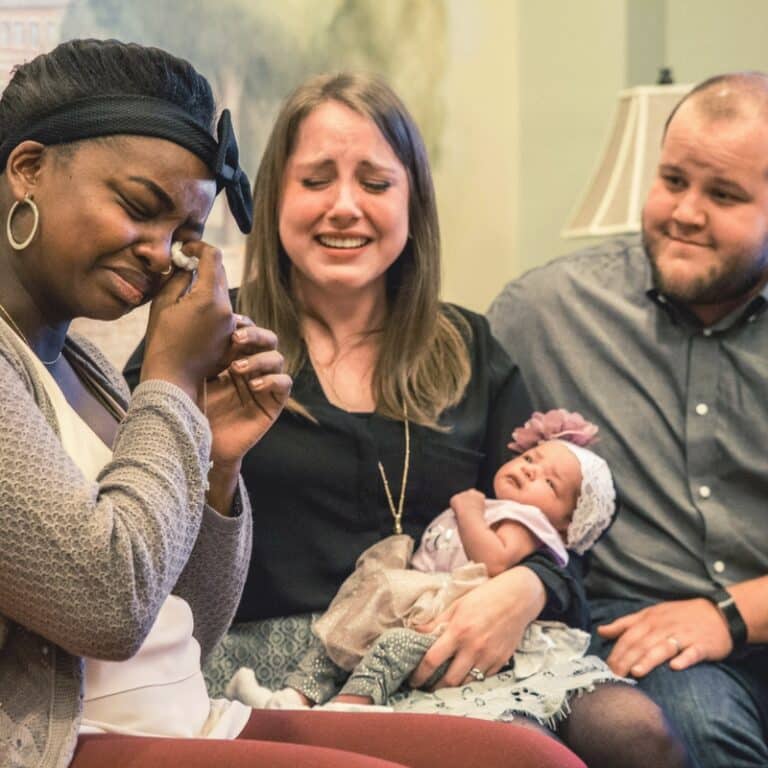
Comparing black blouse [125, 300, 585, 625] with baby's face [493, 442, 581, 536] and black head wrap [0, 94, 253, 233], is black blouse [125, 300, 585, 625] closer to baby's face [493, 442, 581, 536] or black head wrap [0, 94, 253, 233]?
baby's face [493, 442, 581, 536]

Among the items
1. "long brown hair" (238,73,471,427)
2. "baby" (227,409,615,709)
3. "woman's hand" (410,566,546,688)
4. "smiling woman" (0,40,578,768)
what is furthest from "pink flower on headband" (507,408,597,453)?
"smiling woman" (0,40,578,768)

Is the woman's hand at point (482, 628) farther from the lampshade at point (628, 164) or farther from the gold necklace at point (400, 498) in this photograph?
the lampshade at point (628, 164)

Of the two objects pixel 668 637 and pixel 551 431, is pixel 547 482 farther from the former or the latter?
pixel 668 637

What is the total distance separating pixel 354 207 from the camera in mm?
2514

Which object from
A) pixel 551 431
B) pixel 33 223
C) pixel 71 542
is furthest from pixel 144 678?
pixel 551 431

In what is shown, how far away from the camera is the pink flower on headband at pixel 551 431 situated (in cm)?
258

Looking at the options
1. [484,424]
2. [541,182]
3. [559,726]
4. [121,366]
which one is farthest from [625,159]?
[559,726]

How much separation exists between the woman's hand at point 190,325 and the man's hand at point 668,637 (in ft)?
4.00

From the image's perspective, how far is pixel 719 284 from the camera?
9.49 feet

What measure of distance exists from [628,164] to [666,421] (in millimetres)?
1008

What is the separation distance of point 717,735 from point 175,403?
1364 millimetres

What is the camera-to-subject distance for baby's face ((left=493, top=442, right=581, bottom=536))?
2490 mm

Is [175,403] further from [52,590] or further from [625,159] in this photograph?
[625,159]

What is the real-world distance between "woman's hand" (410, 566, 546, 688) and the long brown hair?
345 mm
